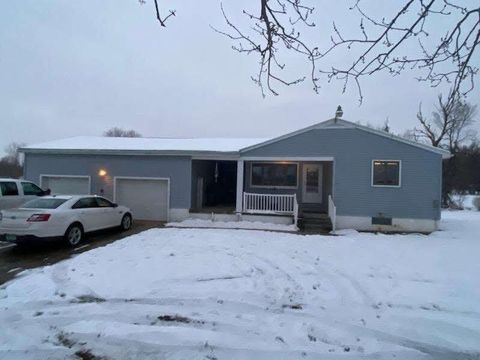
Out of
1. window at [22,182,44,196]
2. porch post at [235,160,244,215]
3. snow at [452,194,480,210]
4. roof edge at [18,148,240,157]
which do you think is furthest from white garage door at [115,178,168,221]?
snow at [452,194,480,210]

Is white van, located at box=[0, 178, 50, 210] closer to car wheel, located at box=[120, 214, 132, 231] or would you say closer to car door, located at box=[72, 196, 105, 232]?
car door, located at box=[72, 196, 105, 232]

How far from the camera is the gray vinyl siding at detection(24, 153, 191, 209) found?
15164 millimetres

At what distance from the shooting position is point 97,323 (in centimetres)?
466

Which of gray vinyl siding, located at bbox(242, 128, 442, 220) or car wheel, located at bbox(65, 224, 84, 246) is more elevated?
gray vinyl siding, located at bbox(242, 128, 442, 220)

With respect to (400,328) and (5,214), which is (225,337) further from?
(5,214)

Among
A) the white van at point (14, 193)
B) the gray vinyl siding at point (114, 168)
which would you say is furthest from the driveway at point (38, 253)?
the gray vinyl siding at point (114, 168)

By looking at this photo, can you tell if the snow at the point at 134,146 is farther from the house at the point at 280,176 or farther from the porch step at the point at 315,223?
the porch step at the point at 315,223

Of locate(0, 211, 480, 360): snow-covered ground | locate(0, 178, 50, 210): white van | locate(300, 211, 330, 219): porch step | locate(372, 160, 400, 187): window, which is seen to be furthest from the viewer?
locate(300, 211, 330, 219): porch step

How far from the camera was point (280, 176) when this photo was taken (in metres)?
16.6

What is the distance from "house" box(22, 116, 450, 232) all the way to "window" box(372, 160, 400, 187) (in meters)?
0.04

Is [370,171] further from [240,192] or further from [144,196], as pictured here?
[144,196]

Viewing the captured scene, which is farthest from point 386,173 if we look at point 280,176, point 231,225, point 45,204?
point 45,204

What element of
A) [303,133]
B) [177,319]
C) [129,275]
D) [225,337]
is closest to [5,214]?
[129,275]

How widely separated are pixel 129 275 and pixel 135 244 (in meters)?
2.99
